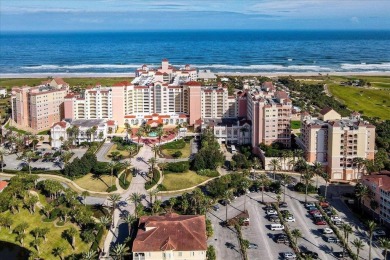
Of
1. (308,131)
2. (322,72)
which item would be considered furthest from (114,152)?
(322,72)

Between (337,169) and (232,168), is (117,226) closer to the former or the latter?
(232,168)

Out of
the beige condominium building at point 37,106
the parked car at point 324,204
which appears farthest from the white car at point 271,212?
the beige condominium building at point 37,106

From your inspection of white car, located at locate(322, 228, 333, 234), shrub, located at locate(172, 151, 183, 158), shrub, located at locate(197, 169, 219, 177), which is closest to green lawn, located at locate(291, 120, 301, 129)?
shrub, located at locate(172, 151, 183, 158)

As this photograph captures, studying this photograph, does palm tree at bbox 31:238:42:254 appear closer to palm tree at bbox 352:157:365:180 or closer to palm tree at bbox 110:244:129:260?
palm tree at bbox 110:244:129:260


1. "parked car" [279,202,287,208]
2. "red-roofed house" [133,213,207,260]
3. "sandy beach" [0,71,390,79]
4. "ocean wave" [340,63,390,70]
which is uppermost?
"ocean wave" [340,63,390,70]

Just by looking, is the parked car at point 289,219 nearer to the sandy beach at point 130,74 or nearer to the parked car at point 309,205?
the parked car at point 309,205

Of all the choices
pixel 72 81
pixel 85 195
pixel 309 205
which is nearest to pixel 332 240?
pixel 309 205

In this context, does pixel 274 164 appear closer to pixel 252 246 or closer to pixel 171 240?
pixel 252 246
